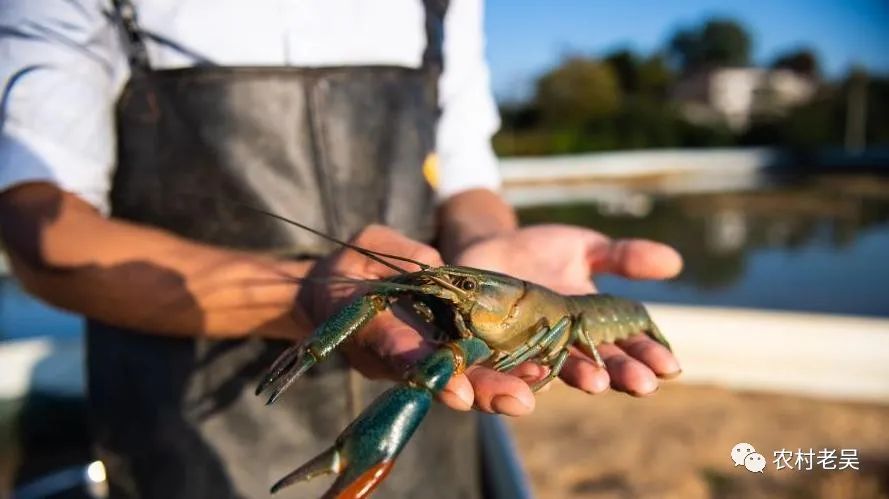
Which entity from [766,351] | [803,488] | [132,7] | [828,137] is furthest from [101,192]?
[828,137]

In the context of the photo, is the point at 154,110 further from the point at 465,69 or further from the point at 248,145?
the point at 465,69

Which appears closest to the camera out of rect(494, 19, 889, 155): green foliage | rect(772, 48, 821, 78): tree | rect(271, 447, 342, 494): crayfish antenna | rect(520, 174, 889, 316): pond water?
rect(271, 447, 342, 494): crayfish antenna

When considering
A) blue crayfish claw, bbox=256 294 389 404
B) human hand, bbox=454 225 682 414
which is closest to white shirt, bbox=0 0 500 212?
human hand, bbox=454 225 682 414

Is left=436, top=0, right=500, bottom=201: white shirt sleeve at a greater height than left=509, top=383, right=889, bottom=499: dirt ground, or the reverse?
left=436, top=0, right=500, bottom=201: white shirt sleeve

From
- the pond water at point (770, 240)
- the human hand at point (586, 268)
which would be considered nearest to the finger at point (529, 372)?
the human hand at point (586, 268)

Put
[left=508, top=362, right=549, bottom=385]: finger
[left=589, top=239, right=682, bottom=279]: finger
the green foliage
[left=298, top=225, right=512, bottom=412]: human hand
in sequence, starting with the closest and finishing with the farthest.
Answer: [left=298, top=225, right=512, bottom=412]: human hand → [left=508, top=362, right=549, bottom=385]: finger → [left=589, top=239, right=682, bottom=279]: finger → the green foliage

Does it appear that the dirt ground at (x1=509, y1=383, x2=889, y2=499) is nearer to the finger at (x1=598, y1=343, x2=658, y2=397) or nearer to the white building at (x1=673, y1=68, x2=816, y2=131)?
the finger at (x1=598, y1=343, x2=658, y2=397)

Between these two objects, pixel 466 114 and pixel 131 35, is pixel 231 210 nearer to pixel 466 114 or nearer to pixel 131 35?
pixel 131 35

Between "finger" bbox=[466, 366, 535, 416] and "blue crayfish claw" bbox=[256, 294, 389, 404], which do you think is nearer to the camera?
"finger" bbox=[466, 366, 535, 416]
